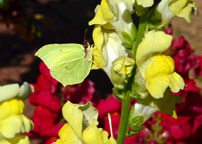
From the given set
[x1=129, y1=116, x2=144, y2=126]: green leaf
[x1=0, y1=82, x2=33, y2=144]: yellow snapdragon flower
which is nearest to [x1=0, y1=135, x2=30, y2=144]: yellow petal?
[x1=0, y1=82, x2=33, y2=144]: yellow snapdragon flower

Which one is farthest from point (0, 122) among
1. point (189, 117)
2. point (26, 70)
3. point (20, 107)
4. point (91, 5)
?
point (91, 5)

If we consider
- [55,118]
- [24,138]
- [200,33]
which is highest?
[24,138]

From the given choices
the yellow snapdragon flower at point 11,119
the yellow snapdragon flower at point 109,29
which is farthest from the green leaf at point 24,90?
the yellow snapdragon flower at point 109,29

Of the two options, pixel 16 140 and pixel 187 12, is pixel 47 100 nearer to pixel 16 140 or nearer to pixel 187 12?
pixel 16 140

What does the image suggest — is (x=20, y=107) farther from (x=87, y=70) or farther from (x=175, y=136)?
(x=175, y=136)

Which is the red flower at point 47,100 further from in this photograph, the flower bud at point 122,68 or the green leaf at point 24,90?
the flower bud at point 122,68
